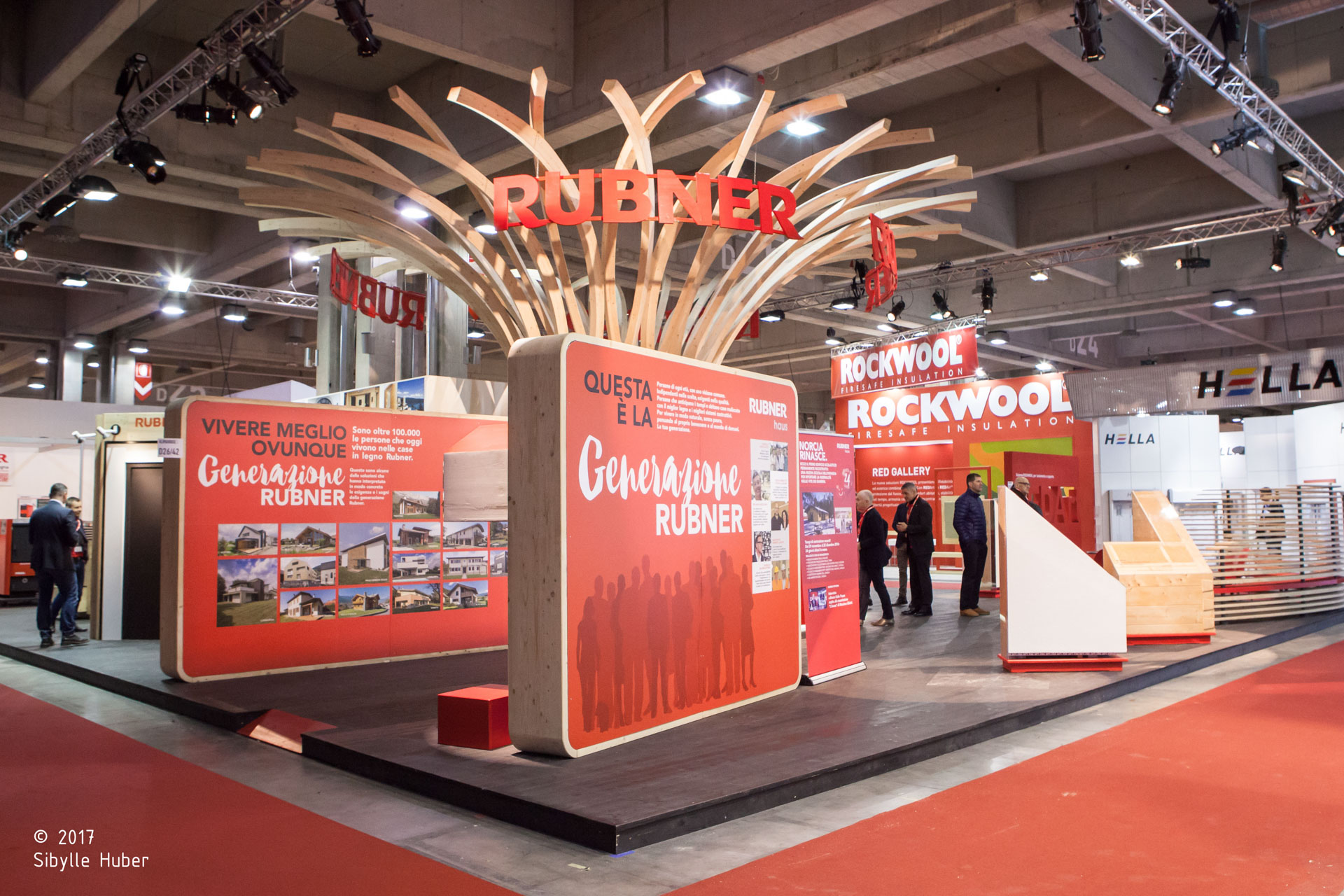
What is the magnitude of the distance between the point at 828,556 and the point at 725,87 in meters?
3.56

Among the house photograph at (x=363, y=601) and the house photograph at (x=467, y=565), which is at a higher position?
the house photograph at (x=467, y=565)

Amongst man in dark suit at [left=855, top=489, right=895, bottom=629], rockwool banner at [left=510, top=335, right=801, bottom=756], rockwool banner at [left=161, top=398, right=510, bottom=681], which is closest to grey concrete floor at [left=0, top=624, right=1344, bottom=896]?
rockwool banner at [left=510, top=335, right=801, bottom=756]

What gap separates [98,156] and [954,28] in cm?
746

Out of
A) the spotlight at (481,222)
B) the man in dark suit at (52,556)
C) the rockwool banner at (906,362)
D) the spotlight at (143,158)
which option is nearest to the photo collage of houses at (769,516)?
the spotlight at (481,222)

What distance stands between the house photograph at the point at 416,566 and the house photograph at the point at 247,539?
1015 millimetres

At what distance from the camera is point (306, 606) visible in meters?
7.57

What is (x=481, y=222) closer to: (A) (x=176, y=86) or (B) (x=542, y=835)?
(A) (x=176, y=86)

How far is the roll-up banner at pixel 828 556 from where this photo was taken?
22.1 feet

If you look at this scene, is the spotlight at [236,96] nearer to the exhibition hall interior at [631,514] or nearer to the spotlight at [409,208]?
the exhibition hall interior at [631,514]

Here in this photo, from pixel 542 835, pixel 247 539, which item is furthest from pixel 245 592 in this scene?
pixel 542 835

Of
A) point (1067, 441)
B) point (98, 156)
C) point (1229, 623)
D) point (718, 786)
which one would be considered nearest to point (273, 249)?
point (98, 156)

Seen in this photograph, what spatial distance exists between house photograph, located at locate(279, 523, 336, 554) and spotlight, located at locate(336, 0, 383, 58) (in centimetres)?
355

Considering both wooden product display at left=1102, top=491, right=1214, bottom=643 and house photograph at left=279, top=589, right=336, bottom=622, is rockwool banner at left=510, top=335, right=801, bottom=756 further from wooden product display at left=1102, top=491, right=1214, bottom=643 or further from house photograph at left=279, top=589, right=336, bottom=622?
wooden product display at left=1102, top=491, right=1214, bottom=643

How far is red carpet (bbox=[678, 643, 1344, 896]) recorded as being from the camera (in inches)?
132
